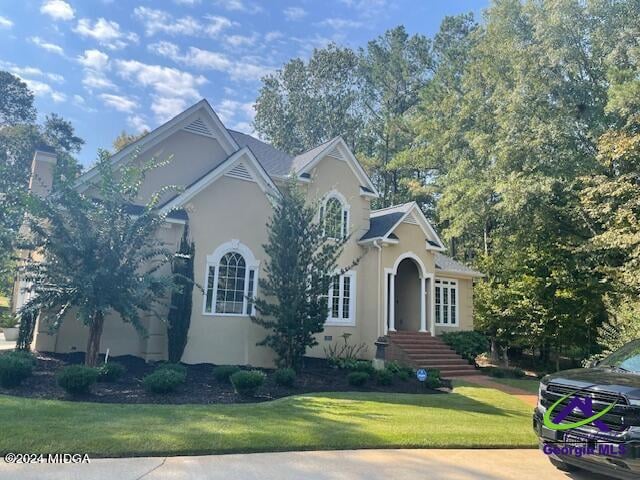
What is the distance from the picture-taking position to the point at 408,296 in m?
20.8

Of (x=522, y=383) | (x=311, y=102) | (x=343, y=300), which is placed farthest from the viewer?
(x=311, y=102)

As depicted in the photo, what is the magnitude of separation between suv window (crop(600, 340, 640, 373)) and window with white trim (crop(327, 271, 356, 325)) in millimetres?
11540

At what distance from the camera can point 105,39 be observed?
1541 cm

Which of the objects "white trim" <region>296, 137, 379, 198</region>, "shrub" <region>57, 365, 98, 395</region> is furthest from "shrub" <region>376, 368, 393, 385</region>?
"white trim" <region>296, 137, 379, 198</region>

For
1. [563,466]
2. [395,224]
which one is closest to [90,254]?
[563,466]

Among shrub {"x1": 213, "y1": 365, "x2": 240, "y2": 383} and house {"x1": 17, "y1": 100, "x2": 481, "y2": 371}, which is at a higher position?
house {"x1": 17, "y1": 100, "x2": 481, "y2": 371}

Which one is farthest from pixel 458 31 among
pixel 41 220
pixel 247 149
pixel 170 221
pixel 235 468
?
pixel 235 468

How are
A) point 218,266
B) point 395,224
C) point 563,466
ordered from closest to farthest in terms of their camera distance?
point 563,466, point 218,266, point 395,224

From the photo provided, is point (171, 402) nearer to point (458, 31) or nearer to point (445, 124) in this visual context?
point (445, 124)

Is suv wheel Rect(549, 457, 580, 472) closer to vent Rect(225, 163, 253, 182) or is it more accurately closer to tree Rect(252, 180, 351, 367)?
tree Rect(252, 180, 351, 367)

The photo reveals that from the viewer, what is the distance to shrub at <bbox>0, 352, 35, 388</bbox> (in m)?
9.12

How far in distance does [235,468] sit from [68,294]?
7030 mm

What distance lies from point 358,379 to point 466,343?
8.47m

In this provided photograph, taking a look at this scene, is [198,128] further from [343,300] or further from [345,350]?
[345,350]
